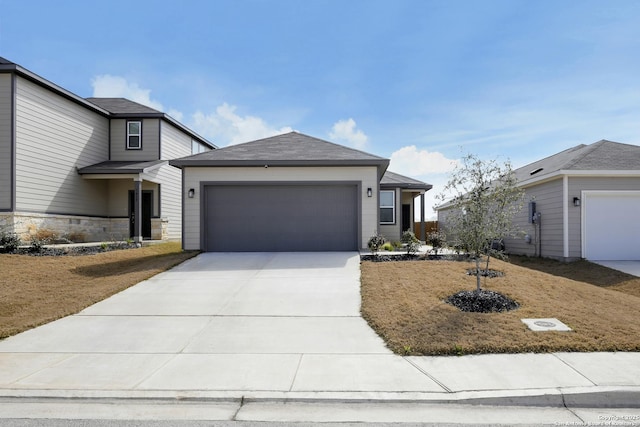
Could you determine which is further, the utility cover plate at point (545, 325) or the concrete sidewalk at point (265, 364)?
the utility cover plate at point (545, 325)

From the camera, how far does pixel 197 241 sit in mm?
12719

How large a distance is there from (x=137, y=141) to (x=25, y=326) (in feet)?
44.5

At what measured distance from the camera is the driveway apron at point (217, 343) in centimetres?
434

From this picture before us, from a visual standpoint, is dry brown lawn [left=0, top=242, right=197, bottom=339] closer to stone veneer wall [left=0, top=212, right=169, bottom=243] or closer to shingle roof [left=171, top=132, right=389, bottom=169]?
stone veneer wall [left=0, top=212, right=169, bottom=243]

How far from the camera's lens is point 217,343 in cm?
560

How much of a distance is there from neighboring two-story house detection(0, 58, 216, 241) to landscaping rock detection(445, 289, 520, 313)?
12.8 meters

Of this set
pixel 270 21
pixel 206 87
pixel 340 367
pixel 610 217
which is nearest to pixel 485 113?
pixel 610 217

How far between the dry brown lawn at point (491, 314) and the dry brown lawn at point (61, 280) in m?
5.50

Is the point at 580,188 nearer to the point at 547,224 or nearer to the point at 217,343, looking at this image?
the point at 547,224

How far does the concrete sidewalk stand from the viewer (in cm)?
400

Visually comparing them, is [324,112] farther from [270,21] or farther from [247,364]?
[247,364]

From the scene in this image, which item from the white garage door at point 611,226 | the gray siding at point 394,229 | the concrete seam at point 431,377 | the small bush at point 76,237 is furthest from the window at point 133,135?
the white garage door at point 611,226

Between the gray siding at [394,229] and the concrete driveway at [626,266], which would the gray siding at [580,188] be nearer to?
the concrete driveway at [626,266]

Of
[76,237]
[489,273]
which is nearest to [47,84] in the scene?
[76,237]
